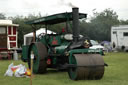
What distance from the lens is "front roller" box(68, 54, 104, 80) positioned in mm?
8195

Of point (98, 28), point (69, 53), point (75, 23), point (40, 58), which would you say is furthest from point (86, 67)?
point (98, 28)

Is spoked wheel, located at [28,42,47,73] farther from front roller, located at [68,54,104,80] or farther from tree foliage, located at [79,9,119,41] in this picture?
tree foliage, located at [79,9,119,41]

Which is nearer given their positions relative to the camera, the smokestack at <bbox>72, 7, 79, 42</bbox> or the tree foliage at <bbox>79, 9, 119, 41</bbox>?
the smokestack at <bbox>72, 7, 79, 42</bbox>

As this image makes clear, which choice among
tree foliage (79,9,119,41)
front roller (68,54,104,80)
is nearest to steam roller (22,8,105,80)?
front roller (68,54,104,80)

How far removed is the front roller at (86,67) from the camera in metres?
8.20

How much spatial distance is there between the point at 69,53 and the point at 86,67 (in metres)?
0.78

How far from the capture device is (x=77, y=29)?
29.9ft

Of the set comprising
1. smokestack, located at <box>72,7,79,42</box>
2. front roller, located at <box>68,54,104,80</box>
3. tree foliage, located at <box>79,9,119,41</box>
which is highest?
tree foliage, located at <box>79,9,119,41</box>

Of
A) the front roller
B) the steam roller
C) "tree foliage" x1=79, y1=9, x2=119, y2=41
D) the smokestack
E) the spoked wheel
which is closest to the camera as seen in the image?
the front roller

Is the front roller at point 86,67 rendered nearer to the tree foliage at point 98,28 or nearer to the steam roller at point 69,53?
the steam roller at point 69,53

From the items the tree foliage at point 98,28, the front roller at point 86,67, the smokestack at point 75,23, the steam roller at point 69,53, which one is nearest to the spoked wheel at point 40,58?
the steam roller at point 69,53

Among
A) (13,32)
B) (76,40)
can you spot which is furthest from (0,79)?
(13,32)

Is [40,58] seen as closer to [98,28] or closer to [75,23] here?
[75,23]

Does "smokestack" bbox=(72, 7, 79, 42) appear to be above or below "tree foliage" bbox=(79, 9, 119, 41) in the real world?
below
